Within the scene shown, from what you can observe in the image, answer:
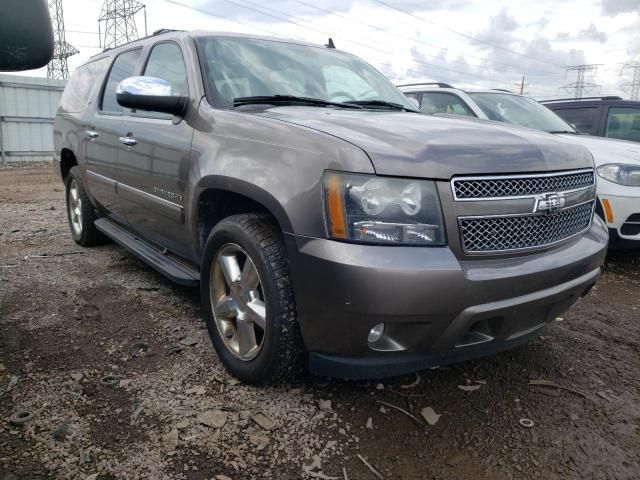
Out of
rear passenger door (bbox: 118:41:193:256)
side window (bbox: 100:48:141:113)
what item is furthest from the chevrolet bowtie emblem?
side window (bbox: 100:48:141:113)

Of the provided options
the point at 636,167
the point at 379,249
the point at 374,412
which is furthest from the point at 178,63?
the point at 636,167

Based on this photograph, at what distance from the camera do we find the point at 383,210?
1926 mm

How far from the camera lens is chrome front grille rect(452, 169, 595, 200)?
1980 millimetres

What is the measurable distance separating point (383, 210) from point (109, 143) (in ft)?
8.85

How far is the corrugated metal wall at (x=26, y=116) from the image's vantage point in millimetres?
14117

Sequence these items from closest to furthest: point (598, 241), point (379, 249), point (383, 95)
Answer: point (379, 249) < point (598, 241) < point (383, 95)

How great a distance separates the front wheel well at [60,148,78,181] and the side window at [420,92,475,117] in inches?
148

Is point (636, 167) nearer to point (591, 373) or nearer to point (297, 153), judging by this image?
point (591, 373)

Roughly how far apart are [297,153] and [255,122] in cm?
41

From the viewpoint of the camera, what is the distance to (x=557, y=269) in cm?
216

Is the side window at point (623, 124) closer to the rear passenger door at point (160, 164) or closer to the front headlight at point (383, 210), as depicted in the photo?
the rear passenger door at point (160, 164)

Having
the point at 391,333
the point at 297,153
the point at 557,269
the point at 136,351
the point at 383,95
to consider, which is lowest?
the point at 136,351

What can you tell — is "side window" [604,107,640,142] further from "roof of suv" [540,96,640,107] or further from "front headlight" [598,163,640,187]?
"front headlight" [598,163,640,187]

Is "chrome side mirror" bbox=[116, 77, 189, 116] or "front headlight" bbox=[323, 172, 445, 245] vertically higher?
"chrome side mirror" bbox=[116, 77, 189, 116]
